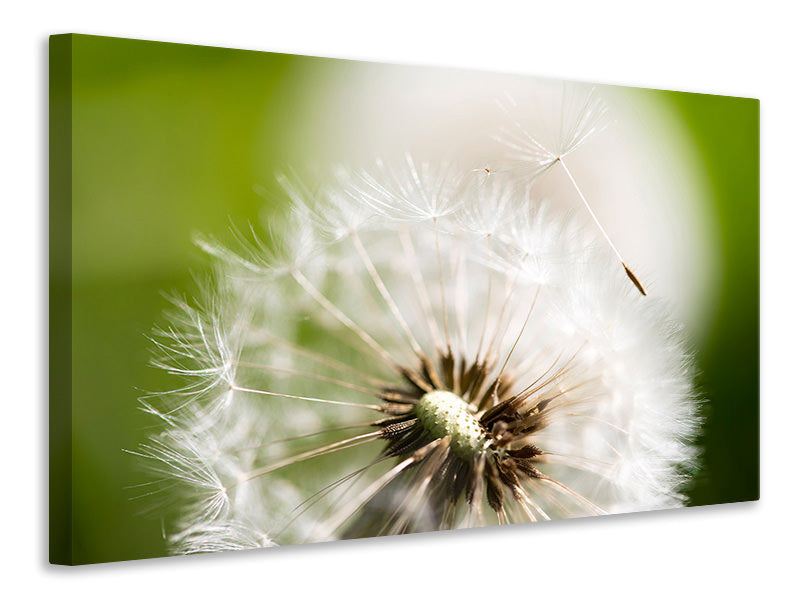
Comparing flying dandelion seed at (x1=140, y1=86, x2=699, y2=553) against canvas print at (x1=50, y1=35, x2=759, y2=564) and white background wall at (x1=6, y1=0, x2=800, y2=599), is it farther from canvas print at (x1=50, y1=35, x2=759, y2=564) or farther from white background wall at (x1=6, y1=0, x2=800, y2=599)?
white background wall at (x1=6, y1=0, x2=800, y2=599)

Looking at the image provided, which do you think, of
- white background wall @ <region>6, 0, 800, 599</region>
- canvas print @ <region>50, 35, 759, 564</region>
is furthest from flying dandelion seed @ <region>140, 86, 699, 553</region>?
white background wall @ <region>6, 0, 800, 599</region>

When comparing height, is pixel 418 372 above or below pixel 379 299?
below

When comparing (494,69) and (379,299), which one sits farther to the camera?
(494,69)

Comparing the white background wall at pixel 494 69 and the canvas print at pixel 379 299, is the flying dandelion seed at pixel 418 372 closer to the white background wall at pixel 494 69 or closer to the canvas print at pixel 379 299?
the canvas print at pixel 379 299

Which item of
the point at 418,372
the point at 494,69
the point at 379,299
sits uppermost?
the point at 494,69

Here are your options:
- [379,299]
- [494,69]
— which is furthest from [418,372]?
[494,69]

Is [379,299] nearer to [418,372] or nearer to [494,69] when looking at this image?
[418,372]
